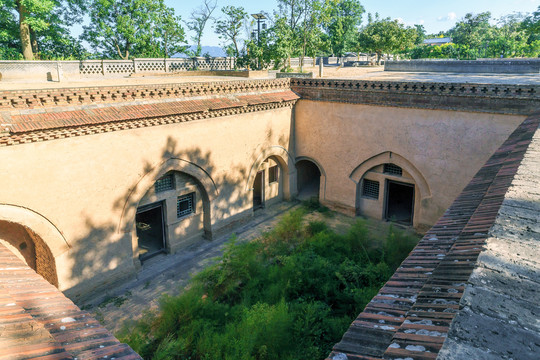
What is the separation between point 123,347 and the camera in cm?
343

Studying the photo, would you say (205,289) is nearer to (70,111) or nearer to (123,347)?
(70,111)

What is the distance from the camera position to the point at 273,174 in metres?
15.7

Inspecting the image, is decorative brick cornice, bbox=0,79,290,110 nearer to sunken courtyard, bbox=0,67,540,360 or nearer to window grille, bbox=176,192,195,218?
sunken courtyard, bbox=0,67,540,360

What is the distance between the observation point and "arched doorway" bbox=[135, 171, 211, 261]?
11.1 m

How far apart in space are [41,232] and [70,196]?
98 centimetres

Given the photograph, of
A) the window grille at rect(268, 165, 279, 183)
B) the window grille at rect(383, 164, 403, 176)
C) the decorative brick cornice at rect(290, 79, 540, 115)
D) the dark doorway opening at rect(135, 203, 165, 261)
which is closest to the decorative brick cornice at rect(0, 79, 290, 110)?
the decorative brick cornice at rect(290, 79, 540, 115)

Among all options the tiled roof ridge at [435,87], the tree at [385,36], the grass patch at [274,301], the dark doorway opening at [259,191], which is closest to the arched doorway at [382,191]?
the grass patch at [274,301]

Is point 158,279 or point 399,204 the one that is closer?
point 158,279

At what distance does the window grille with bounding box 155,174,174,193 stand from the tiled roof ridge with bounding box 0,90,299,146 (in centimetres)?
173

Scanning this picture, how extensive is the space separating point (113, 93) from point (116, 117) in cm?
64

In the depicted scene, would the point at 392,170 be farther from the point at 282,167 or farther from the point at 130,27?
the point at 130,27

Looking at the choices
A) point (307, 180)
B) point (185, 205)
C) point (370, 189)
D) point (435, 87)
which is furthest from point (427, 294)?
point (307, 180)

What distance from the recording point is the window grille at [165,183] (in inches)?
434

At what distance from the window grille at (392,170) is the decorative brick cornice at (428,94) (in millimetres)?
2307
